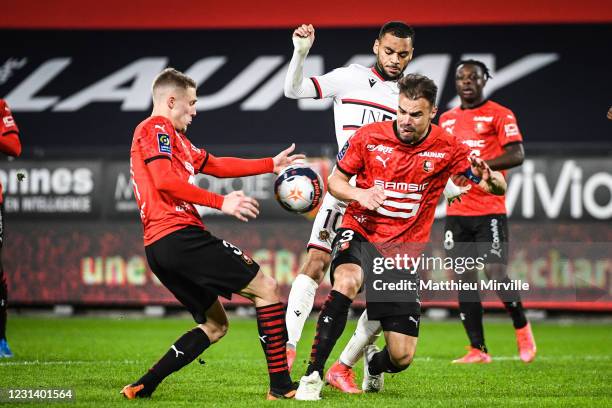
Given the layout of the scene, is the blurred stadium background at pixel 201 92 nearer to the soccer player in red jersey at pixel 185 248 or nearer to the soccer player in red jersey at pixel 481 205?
the soccer player in red jersey at pixel 481 205

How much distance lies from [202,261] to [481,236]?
388cm

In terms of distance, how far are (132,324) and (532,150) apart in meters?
5.32

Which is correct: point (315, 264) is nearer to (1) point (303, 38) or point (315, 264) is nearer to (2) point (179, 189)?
(1) point (303, 38)

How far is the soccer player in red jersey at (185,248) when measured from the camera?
17.7 feet

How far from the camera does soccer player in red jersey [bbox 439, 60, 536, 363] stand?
8562 mm

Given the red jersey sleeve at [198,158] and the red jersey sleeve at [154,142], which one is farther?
the red jersey sleeve at [198,158]

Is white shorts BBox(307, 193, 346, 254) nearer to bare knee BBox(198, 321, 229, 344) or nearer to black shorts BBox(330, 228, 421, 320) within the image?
black shorts BBox(330, 228, 421, 320)

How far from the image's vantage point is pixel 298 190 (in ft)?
19.6

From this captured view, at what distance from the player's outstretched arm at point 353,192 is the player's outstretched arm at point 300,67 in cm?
93

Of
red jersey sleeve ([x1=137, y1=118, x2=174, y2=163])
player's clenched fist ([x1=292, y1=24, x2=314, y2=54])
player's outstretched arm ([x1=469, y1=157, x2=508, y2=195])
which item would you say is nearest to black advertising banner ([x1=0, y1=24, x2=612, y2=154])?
player's clenched fist ([x1=292, y1=24, x2=314, y2=54])

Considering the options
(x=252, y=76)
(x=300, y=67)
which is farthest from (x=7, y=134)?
(x=252, y=76)

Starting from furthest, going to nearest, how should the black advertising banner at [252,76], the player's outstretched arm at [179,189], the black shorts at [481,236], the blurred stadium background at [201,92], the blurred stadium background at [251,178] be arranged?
the black advertising banner at [252,76]
the blurred stadium background at [201,92]
the black shorts at [481,236]
the blurred stadium background at [251,178]
the player's outstretched arm at [179,189]

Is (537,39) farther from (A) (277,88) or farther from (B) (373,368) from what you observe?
(B) (373,368)

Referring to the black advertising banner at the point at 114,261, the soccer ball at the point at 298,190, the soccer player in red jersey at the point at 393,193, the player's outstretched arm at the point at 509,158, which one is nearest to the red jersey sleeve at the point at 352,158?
the soccer player in red jersey at the point at 393,193
